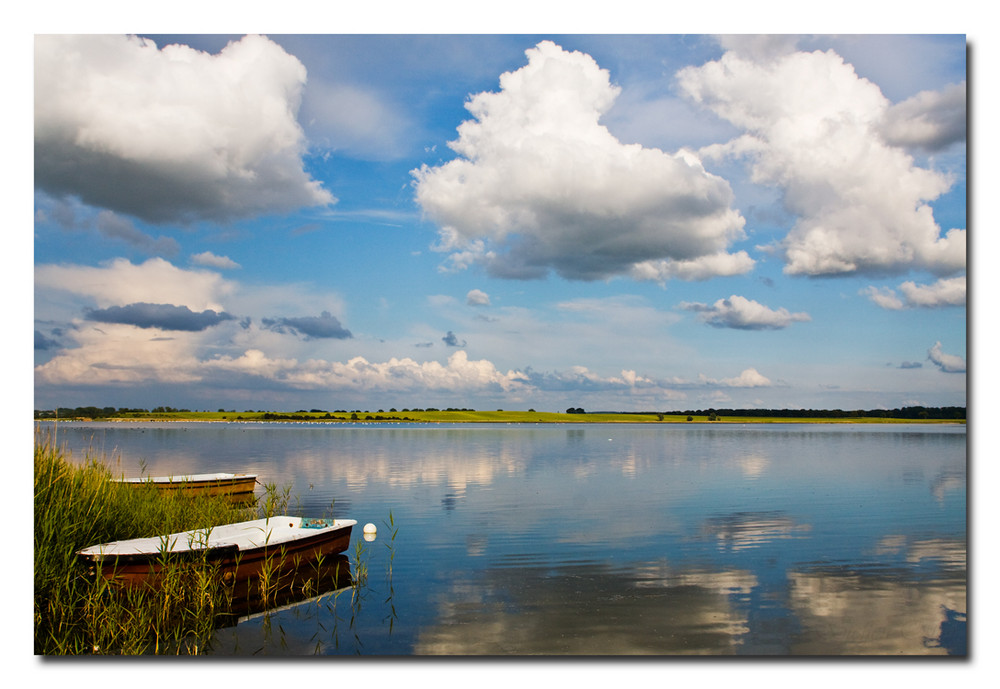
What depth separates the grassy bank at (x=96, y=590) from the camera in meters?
7.64

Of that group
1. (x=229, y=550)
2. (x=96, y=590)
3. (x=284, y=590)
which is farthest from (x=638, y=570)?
(x=96, y=590)

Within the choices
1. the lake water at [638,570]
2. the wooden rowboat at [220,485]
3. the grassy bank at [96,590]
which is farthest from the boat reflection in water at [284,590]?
the wooden rowboat at [220,485]

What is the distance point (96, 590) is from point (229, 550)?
1900 millimetres

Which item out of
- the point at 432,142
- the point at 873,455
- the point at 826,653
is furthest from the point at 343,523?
the point at 873,455

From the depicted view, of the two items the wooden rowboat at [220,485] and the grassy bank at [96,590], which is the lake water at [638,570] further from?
the wooden rowboat at [220,485]

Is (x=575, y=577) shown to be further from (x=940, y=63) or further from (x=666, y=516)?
(x=940, y=63)

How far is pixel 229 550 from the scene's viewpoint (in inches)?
383

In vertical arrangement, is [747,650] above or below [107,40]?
below

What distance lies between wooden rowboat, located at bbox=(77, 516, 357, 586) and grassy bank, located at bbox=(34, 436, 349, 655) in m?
0.19

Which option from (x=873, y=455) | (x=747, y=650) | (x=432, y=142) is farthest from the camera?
(x=873, y=455)

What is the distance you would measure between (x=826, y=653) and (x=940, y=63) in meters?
7.89

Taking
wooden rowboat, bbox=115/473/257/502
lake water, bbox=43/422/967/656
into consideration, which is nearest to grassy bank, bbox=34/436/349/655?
lake water, bbox=43/422/967/656

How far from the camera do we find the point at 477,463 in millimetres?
36875
